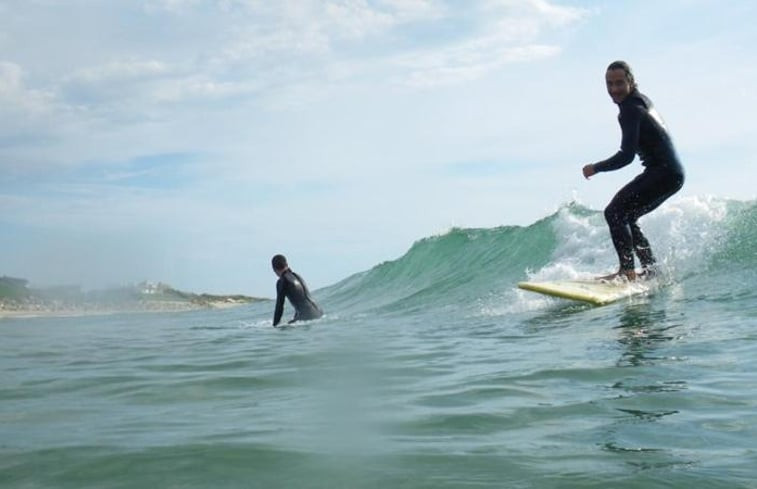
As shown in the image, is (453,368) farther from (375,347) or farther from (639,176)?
(639,176)

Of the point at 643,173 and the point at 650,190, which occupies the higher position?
the point at 643,173

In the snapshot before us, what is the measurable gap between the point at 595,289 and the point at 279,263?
17.4ft

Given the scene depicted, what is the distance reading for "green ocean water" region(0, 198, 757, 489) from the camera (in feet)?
9.99

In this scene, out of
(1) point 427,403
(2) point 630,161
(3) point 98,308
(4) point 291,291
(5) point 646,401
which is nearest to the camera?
(5) point 646,401

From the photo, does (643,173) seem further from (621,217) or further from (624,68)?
(624,68)

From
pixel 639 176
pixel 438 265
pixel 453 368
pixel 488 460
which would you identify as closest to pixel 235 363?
pixel 453 368

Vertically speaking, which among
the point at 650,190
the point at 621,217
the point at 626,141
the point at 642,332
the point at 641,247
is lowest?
the point at 642,332

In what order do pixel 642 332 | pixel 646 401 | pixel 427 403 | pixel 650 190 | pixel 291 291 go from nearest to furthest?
pixel 646 401, pixel 427 403, pixel 642 332, pixel 650 190, pixel 291 291

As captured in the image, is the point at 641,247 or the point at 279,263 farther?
the point at 279,263

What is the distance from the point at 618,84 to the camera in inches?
324

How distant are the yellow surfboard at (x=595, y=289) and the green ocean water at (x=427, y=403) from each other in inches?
6.0

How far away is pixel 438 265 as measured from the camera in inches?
765

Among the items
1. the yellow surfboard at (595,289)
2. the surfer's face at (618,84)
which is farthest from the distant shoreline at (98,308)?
the surfer's face at (618,84)

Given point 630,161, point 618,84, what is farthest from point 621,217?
point 618,84
